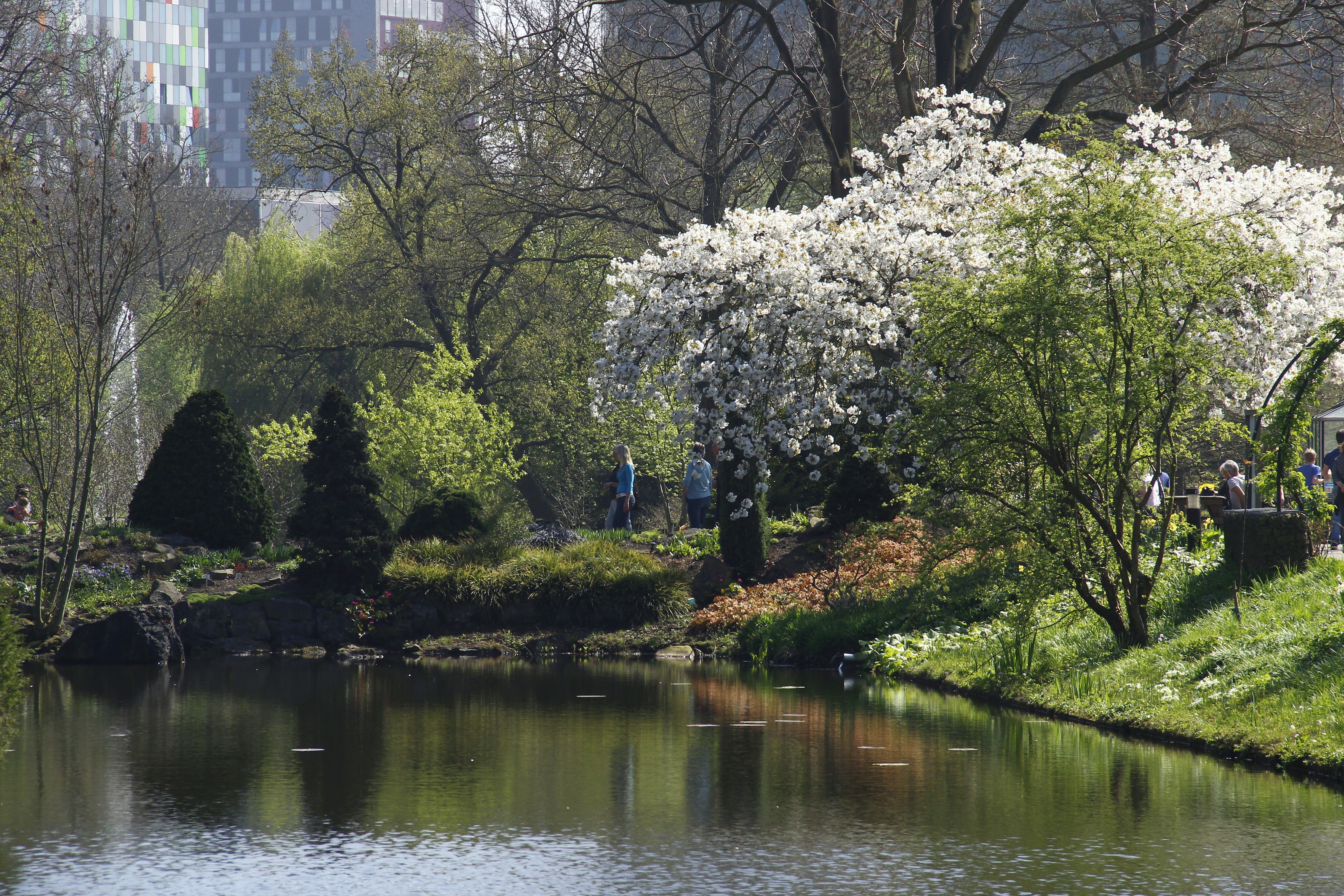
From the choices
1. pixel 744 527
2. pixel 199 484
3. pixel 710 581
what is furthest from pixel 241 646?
pixel 744 527

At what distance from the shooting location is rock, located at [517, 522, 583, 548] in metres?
18.8

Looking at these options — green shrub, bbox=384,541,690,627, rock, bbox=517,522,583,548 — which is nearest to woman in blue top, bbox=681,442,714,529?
rock, bbox=517,522,583,548

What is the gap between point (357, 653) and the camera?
16.6 m

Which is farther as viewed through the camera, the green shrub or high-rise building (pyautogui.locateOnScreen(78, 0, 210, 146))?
high-rise building (pyautogui.locateOnScreen(78, 0, 210, 146))

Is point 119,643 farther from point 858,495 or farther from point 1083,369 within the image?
point 1083,369

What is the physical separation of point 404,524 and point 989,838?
1394 centimetres

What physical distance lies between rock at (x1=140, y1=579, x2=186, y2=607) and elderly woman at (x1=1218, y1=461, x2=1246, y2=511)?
45.2 ft

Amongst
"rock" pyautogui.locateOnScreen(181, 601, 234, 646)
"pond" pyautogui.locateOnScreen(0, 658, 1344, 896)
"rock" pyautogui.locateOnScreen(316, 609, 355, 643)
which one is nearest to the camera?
"pond" pyautogui.locateOnScreen(0, 658, 1344, 896)

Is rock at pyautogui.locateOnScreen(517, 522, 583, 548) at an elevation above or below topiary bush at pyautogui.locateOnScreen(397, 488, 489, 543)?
below

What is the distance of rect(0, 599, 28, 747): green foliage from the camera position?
727 centimetres

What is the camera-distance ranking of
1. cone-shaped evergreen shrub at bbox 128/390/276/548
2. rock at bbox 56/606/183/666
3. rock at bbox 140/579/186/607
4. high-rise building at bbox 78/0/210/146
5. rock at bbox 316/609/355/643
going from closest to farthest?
rock at bbox 56/606/183/666, rock at bbox 140/579/186/607, rock at bbox 316/609/355/643, cone-shaped evergreen shrub at bbox 128/390/276/548, high-rise building at bbox 78/0/210/146

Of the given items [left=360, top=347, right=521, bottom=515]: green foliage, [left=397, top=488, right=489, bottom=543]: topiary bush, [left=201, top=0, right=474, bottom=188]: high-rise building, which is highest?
[left=201, top=0, right=474, bottom=188]: high-rise building

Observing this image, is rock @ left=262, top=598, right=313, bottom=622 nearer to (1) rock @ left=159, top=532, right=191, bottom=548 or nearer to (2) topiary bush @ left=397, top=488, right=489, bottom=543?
(2) topiary bush @ left=397, top=488, right=489, bottom=543

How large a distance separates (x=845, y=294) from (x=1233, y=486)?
5.78m
